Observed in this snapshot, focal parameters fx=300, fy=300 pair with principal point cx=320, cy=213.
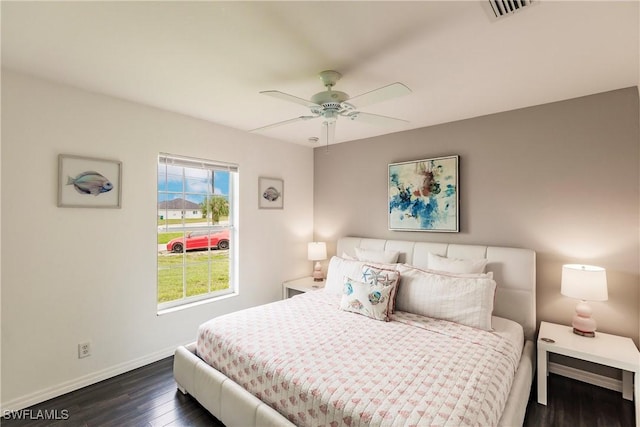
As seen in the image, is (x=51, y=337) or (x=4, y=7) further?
(x=51, y=337)

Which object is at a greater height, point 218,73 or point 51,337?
point 218,73

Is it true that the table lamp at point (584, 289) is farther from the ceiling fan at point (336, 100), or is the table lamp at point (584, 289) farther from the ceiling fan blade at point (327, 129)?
the ceiling fan blade at point (327, 129)

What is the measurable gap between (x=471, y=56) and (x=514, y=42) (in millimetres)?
233

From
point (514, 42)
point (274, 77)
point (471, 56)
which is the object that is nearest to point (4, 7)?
point (274, 77)

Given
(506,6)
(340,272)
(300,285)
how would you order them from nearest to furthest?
(506,6) → (340,272) → (300,285)

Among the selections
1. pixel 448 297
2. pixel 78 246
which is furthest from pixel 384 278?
pixel 78 246

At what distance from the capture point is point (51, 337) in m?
2.31

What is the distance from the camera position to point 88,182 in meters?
2.47

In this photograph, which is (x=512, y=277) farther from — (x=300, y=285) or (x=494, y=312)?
(x=300, y=285)

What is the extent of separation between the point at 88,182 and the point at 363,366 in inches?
100

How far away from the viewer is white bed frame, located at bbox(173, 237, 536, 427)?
173cm

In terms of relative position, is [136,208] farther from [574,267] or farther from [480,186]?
[574,267]

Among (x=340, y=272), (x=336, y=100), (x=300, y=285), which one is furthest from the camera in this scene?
(x=300, y=285)

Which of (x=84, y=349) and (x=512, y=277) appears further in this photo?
(x=512, y=277)
